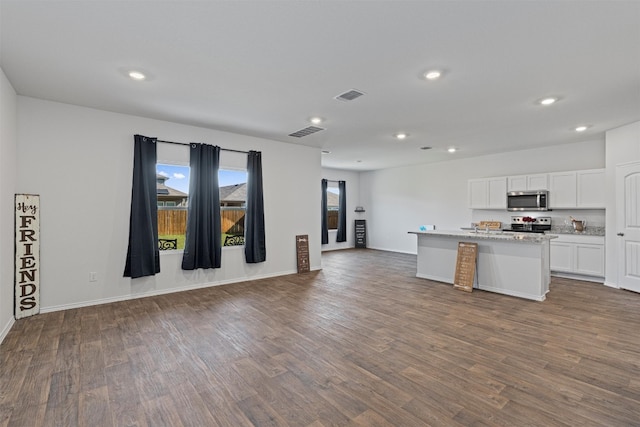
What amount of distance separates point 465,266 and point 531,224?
264 centimetres

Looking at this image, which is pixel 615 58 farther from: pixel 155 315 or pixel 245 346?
pixel 155 315

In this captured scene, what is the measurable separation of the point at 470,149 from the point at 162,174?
6.38 meters

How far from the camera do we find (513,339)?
10.0ft

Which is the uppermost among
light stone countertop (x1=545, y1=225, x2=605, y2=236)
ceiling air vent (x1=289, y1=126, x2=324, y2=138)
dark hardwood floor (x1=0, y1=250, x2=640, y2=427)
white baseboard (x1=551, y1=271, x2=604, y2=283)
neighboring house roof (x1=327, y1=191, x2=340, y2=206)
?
ceiling air vent (x1=289, y1=126, x2=324, y2=138)

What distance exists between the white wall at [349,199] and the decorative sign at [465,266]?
17.1ft

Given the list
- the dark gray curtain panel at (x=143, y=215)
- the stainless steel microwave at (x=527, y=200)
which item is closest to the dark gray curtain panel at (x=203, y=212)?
the dark gray curtain panel at (x=143, y=215)

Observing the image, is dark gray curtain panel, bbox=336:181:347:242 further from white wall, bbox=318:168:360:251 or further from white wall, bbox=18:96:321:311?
white wall, bbox=18:96:321:311

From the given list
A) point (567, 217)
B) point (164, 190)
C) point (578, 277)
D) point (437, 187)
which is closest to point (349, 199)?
point (437, 187)

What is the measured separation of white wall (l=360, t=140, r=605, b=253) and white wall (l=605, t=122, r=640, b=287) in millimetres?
856

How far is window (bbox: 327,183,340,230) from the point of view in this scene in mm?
10102

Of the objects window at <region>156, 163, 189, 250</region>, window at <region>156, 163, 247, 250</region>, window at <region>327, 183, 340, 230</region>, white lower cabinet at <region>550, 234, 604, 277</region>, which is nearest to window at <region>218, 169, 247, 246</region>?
window at <region>156, 163, 247, 250</region>

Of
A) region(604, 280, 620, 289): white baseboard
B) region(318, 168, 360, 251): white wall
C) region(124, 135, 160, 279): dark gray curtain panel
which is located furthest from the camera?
region(318, 168, 360, 251): white wall

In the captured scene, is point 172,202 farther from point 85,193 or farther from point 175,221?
point 85,193

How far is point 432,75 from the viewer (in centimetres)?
311
